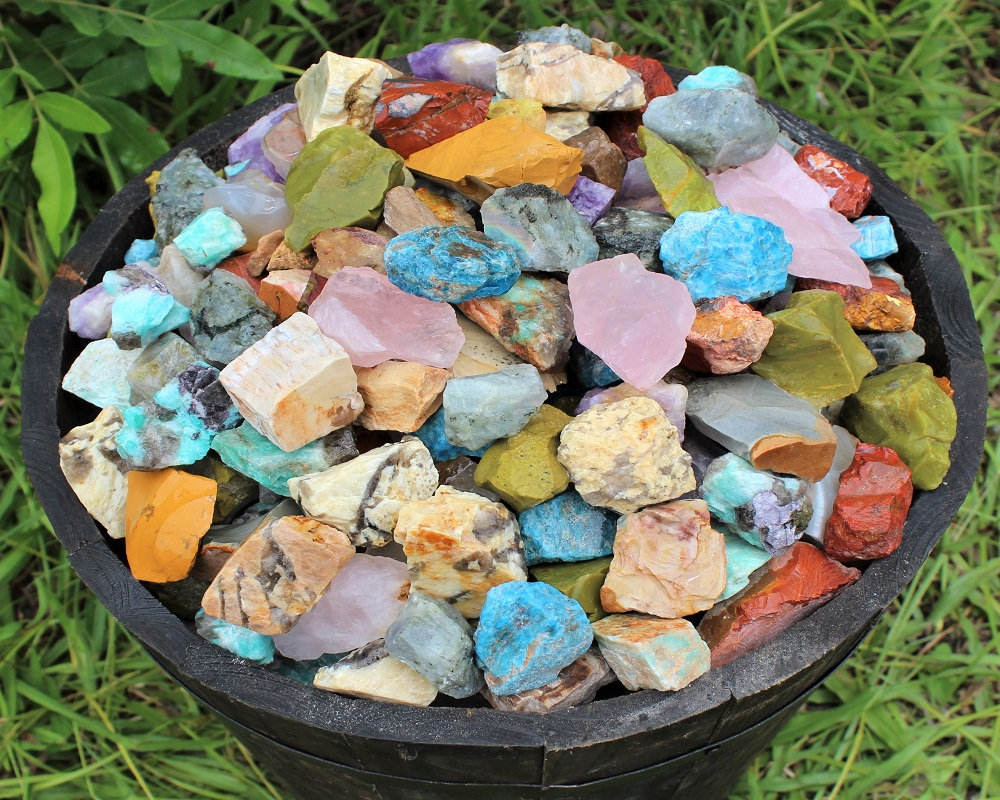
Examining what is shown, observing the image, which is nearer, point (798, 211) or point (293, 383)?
point (293, 383)

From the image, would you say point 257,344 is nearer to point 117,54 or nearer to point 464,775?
point 464,775

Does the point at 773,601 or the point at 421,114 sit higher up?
the point at 421,114

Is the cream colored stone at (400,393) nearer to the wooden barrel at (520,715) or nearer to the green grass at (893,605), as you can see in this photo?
the wooden barrel at (520,715)

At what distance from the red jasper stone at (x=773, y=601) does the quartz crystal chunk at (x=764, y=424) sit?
85 mm

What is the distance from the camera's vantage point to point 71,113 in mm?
1229

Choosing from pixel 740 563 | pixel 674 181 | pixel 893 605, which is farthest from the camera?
pixel 893 605

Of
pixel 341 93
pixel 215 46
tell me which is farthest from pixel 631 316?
pixel 215 46

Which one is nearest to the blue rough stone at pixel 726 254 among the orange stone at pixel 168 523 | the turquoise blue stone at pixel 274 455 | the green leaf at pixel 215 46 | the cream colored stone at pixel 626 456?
the cream colored stone at pixel 626 456

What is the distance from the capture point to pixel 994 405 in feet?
5.39

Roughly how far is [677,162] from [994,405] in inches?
37.7

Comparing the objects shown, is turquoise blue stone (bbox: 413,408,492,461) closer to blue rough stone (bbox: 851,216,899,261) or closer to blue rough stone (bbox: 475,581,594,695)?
blue rough stone (bbox: 475,581,594,695)

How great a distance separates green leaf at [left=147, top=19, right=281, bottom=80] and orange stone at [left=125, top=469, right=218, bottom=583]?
2.13 feet

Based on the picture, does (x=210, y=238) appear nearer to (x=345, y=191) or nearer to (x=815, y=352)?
(x=345, y=191)

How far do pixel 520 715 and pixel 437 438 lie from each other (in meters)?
0.28
